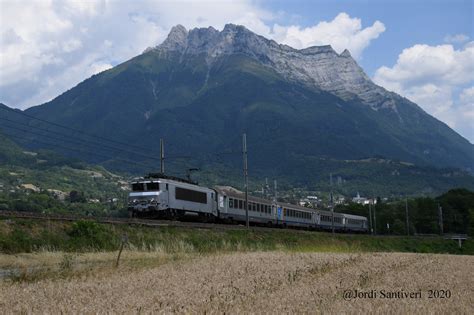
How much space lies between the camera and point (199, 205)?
175ft

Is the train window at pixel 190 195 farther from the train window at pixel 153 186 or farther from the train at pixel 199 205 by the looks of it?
the train window at pixel 153 186

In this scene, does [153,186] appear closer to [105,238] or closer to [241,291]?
[105,238]

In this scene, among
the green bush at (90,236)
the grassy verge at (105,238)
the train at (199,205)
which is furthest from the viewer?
the train at (199,205)

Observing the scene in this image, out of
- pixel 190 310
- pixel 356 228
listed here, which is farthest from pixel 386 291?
pixel 356 228

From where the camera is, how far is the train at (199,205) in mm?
46375

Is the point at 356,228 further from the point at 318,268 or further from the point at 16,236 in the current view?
the point at 318,268

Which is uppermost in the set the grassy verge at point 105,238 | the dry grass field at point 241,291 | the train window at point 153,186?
the train window at point 153,186

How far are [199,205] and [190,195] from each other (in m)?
2.45

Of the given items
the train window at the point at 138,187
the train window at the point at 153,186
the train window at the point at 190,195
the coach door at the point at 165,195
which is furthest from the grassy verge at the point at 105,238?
the train window at the point at 138,187

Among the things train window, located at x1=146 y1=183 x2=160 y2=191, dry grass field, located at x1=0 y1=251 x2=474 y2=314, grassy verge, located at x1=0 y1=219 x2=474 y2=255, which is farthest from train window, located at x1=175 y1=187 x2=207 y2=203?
dry grass field, located at x1=0 y1=251 x2=474 y2=314

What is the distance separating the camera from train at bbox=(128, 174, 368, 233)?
46375 mm

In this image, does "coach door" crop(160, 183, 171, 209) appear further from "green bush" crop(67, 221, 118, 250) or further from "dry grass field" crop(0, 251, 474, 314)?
"dry grass field" crop(0, 251, 474, 314)

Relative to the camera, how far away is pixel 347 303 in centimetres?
852

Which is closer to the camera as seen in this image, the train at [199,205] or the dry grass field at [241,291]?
the dry grass field at [241,291]
